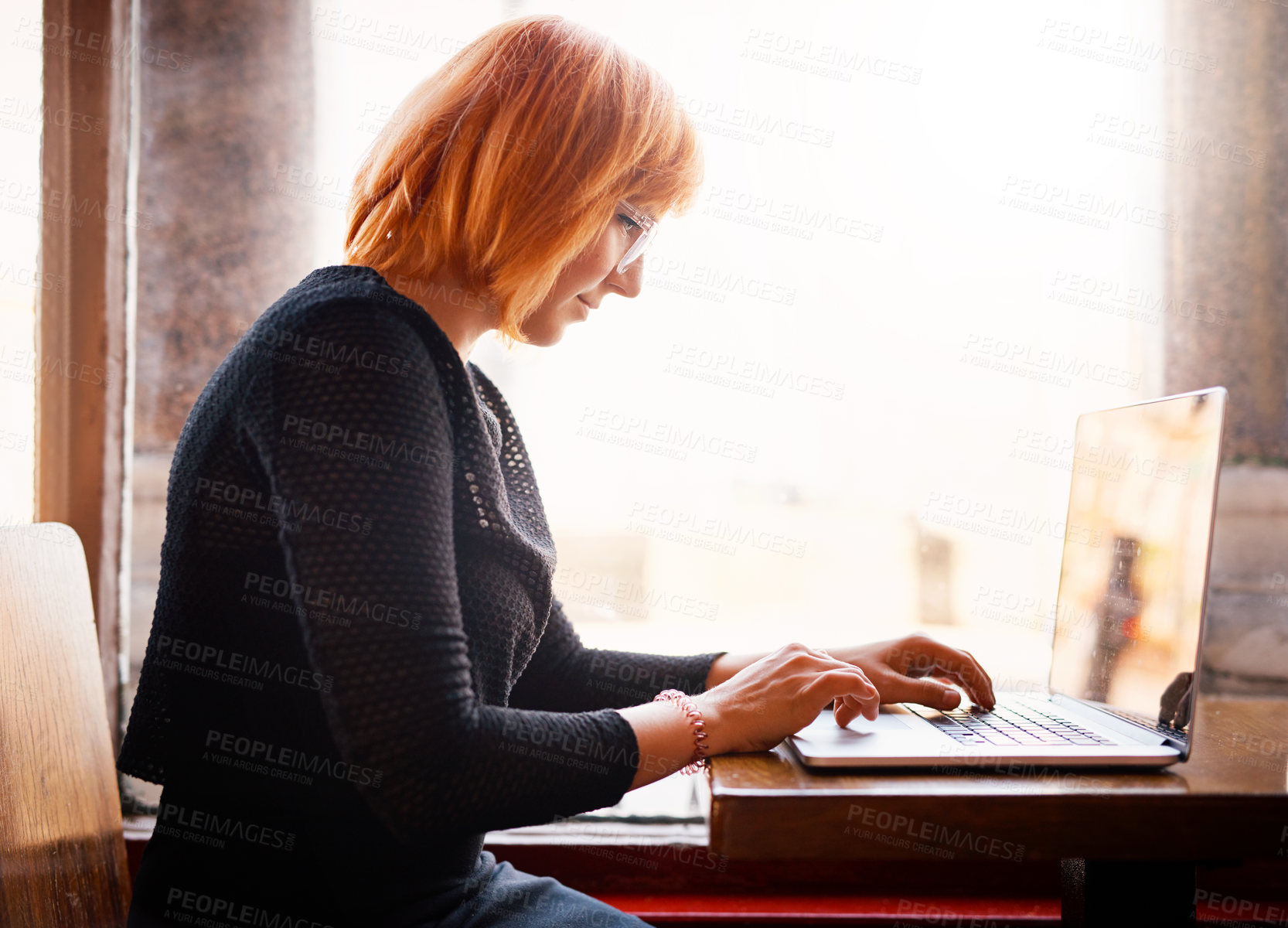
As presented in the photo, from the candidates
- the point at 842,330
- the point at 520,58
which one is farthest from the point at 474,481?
the point at 842,330

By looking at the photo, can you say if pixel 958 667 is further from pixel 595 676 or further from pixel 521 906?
pixel 521 906

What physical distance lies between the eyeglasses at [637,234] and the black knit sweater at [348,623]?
333mm

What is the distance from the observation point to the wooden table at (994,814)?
2.42 feet

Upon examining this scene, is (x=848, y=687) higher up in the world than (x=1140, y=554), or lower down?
lower down

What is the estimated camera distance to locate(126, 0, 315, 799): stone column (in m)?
1.60

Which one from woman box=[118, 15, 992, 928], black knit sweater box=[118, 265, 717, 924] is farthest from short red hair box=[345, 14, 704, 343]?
black knit sweater box=[118, 265, 717, 924]

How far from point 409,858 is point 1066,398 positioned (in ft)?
4.78

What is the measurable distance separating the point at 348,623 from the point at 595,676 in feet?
1.86

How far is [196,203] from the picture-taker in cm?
160

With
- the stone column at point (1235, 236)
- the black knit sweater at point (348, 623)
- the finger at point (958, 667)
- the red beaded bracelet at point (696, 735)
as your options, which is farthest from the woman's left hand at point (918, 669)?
the stone column at point (1235, 236)

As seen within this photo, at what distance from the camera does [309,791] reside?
79cm

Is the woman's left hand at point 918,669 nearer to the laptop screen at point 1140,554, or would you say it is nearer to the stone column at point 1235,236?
the laptop screen at point 1140,554

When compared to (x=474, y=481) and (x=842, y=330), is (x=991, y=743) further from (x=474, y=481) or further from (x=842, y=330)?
(x=842, y=330)

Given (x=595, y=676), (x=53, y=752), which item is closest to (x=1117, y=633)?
(x=595, y=676)
